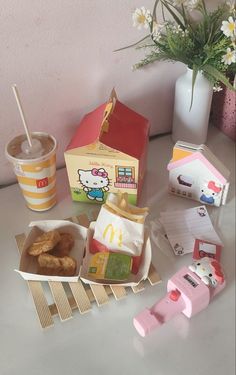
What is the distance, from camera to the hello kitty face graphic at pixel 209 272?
68 cm

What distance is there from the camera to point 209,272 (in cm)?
69

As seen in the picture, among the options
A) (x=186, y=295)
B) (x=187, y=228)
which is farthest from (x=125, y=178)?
(x=186, y=295)

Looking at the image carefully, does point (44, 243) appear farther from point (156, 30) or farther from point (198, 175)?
point (156, 30)

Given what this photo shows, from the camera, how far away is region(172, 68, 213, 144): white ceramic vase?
883 mm

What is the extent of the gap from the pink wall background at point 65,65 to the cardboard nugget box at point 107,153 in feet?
0.24

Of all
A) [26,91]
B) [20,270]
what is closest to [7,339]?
[20,270]

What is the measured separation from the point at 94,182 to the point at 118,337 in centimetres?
31

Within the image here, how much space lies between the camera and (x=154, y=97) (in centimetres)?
98

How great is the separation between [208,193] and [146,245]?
0.19m

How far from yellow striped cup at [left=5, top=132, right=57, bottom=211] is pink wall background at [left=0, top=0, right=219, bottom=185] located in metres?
0.08

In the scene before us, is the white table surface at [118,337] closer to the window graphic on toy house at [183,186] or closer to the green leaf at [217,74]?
the window graphic on toy house at [183,186]

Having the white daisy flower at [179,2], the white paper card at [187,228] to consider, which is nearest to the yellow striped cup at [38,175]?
the white paper card at [187,228]

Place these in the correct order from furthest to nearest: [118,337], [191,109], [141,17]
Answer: [191,109]
[141,17]
[118,337]

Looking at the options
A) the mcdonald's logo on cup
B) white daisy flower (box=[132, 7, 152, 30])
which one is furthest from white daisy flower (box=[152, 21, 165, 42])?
the mcdonald's logo on cup
